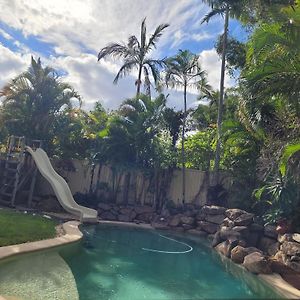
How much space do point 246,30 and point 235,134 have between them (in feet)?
14.5

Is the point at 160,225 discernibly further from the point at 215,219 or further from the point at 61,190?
the point at 61,190

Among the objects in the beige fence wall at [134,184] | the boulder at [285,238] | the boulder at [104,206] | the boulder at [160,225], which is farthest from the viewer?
the beige fence wall at [134,184]

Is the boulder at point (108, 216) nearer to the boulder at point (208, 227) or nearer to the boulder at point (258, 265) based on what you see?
the boulder at point (208, 227)

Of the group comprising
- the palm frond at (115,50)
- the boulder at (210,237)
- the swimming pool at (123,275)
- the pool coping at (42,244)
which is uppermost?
the palm frond at (115,50)

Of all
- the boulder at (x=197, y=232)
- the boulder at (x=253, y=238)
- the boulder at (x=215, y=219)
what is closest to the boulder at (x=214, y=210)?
the boulder at (x=215, y=219)

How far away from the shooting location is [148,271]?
709cm

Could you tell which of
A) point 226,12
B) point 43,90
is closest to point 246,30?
point 226,12

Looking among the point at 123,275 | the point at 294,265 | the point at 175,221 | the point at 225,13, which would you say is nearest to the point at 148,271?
the point at 123,275

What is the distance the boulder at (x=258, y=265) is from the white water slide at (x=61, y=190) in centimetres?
576

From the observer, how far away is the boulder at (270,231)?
9.44 m

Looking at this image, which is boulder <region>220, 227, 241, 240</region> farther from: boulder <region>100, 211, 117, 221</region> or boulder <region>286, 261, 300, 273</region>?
boulder <region>100, 211, 117, 221</region>

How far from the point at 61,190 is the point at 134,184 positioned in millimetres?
3277

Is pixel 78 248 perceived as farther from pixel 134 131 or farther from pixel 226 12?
pixel 226 12

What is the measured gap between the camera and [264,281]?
274 inches
